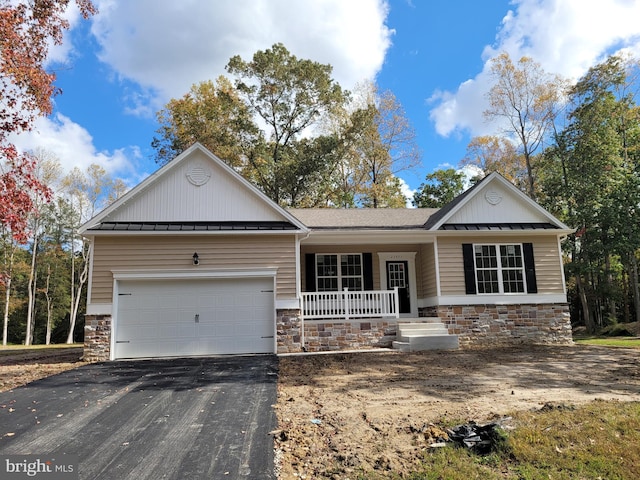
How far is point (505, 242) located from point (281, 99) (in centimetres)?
1579

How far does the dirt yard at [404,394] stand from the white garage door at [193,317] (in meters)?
1.51

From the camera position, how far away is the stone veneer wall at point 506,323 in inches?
484

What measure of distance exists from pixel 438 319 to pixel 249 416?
8.26 metres

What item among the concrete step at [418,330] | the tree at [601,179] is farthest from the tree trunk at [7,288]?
the tree at [601,179]

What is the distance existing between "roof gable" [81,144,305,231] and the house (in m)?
Result: 0.03

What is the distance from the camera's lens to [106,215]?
11031 mm

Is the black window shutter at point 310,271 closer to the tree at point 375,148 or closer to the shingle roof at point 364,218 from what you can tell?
the shingle roof at point 364,218

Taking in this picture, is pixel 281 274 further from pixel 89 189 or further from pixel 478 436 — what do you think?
pixel 89 189

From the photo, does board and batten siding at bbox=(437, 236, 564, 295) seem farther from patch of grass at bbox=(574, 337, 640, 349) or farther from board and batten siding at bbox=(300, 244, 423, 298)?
patch of grass at bbox=(574, 337, 640, 349)

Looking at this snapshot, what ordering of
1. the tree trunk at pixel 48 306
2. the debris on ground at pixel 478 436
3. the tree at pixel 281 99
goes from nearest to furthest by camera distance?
the debris on ground at pixel 478 436
the tree at pixel 281 99
the tree trunk at pixel 48 306

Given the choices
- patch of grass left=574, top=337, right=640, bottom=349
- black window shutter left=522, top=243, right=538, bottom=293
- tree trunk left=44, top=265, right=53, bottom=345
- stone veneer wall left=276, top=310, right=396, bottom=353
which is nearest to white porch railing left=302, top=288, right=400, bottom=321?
stone veneer wall left=276, top=310, right=396, bottom=353

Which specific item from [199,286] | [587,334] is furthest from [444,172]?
[199,286]

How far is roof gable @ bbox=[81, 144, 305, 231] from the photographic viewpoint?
11.3 metres

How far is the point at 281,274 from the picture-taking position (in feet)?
37.1
